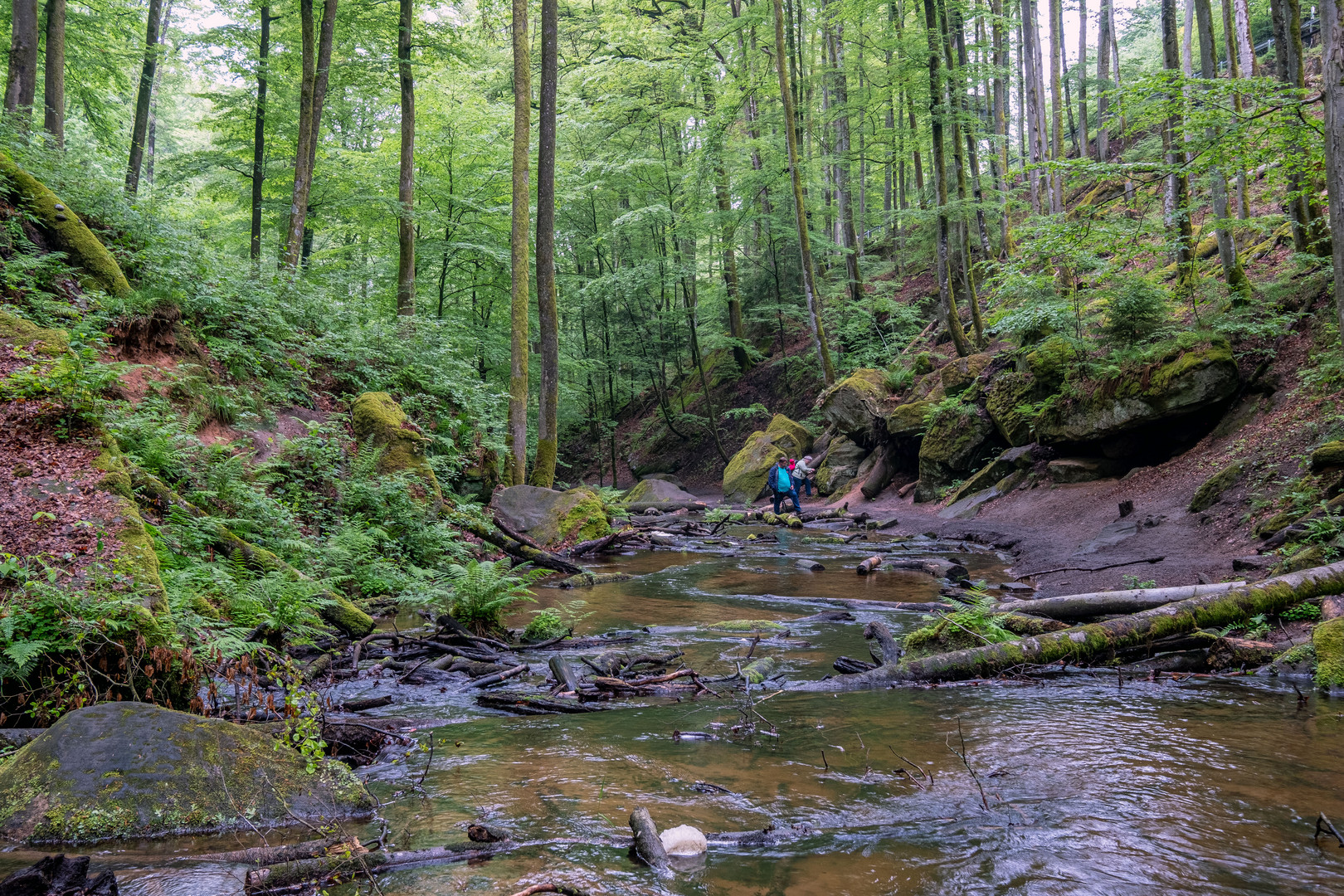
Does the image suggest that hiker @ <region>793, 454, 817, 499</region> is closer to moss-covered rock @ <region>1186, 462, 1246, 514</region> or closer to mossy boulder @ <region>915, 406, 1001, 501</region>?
mossy boulder @ <region>915, 406, 1001, 501</region>

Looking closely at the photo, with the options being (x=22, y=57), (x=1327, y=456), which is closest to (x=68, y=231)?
(x=22, y=57)

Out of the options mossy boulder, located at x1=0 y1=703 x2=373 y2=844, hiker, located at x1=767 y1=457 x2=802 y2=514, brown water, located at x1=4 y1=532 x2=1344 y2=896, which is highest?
hiker, located at x1=767 y1=457 x2=802 y2=514

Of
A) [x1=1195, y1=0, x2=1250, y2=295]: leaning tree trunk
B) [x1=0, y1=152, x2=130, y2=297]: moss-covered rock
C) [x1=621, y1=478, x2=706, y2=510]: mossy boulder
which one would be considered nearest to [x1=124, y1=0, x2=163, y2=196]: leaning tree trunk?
[x1=0, y1=152, x2=130, y2=297]: moss-covered rock

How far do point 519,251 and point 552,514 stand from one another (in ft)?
18.9

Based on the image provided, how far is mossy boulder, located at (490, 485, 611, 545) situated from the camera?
44.9 ft

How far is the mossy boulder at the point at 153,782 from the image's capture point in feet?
10.1

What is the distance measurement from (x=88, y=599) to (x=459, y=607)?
3789 mm

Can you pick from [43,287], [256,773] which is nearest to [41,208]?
[43,287]

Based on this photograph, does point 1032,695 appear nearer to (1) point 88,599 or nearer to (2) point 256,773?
(2) point 256,773

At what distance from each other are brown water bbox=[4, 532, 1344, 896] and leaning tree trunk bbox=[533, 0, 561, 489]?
10.3m

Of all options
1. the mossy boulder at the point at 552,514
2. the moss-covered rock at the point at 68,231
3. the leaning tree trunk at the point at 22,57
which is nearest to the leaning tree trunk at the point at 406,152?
the mossy boulder at the point at 552,514

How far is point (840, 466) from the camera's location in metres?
23.4

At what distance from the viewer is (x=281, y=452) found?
32.4ft

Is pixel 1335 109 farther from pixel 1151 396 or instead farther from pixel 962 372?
pixel 962 372
